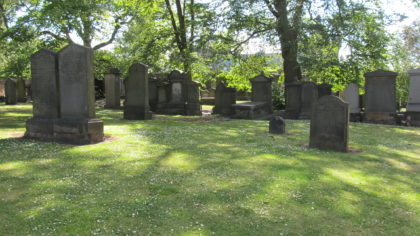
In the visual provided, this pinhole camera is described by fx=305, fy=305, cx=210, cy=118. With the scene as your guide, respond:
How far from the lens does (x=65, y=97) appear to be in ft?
27.5

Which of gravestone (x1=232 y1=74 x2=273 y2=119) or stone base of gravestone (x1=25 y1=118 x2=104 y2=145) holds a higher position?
gravestone (x1=232 y1=74 x2=273 y2=119)

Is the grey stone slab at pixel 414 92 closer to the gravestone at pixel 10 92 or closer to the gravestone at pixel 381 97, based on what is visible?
the gravestone at pixel 381 97

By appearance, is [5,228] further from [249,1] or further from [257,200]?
[249,1]

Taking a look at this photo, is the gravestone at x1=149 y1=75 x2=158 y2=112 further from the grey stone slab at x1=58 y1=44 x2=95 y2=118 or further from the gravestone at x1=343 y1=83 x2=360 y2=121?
the gravestone at x1=343 y1=83 x2=360 y2=121

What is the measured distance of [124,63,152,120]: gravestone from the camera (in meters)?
14.1

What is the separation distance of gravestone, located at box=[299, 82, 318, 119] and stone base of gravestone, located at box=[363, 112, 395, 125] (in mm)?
2711

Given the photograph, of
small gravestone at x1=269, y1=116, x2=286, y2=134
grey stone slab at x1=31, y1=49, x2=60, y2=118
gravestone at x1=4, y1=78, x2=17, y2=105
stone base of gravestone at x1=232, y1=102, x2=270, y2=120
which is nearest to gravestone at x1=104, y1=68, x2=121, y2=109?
gravestone at x1=4, y1=78, x2=17, y2=105

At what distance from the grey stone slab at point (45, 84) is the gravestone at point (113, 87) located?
13.2 meters

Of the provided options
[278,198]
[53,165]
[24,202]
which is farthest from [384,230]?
[53,165]

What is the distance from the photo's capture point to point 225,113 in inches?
705

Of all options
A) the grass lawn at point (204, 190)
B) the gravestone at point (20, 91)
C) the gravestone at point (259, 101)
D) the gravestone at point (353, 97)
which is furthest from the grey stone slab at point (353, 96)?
the gravestone at point (20, 91)

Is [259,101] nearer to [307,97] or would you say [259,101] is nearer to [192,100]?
[307,97]

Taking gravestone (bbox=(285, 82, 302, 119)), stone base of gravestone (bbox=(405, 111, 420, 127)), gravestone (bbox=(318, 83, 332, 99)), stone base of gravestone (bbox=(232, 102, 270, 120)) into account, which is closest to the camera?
stone base of gravestone (bbox=(405, 111, 420, 127))

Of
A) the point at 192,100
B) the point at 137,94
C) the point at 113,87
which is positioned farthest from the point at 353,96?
the point at 113,87
